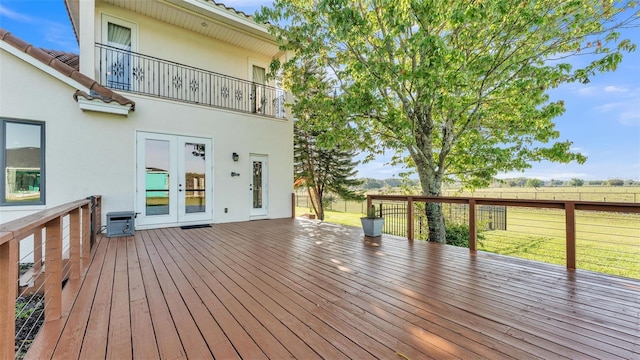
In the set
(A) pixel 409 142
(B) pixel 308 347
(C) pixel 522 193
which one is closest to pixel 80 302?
(B) pixel 308 347

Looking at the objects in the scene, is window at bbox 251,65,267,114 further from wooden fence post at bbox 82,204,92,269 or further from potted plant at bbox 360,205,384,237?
wooden fence post at bbox 82,204,92,269

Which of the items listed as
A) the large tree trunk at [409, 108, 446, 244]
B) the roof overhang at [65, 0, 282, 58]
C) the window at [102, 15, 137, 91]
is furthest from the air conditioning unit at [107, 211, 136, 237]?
the large tree trunk at [409, 108, 446, 244]

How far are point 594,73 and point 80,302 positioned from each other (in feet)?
29.4

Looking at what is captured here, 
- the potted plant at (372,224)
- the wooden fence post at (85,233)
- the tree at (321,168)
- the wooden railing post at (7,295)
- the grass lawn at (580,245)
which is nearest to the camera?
the wooden railing post at (7,295)

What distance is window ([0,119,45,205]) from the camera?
505cm

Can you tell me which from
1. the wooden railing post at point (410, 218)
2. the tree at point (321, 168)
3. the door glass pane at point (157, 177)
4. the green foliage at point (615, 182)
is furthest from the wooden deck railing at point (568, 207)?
the green foliage at point (615, 182)

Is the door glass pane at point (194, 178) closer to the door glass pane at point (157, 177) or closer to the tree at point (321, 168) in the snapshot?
the door glass pane at point (157, 177)

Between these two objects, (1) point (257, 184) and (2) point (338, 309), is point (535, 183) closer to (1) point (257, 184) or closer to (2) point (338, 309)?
(2) point (338, 309)

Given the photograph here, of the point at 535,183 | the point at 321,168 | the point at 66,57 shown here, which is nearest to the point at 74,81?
the point at 66,57

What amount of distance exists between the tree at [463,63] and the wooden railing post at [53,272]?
18.2 ft

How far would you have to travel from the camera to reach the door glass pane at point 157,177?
6.48m

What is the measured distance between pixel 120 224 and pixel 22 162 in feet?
7.03

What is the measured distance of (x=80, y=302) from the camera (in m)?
2.48

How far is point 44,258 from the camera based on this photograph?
8.27ft
